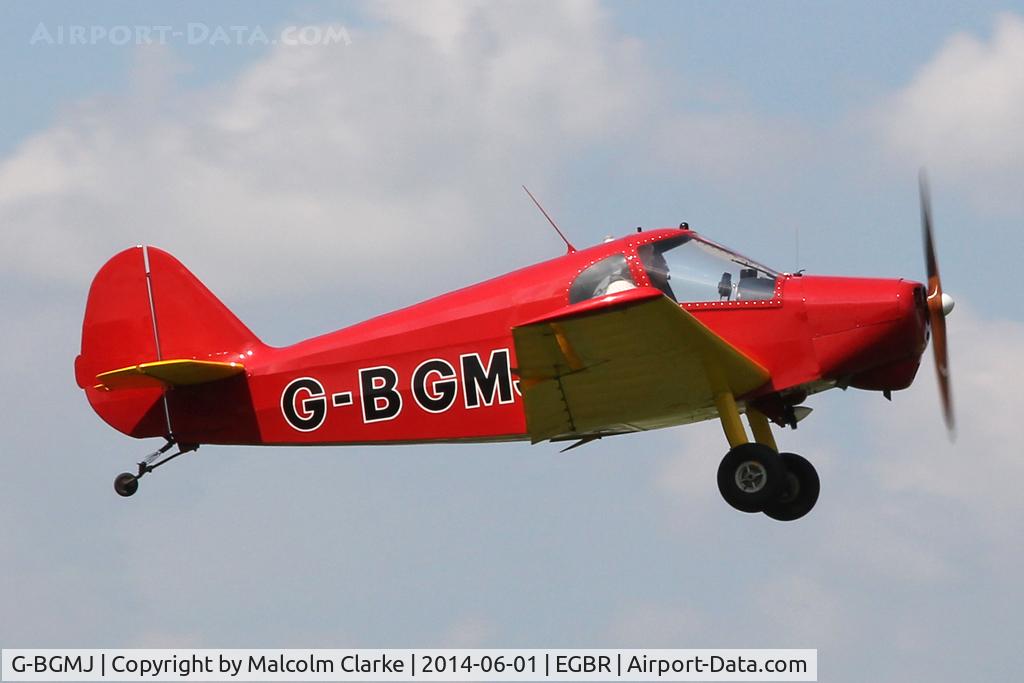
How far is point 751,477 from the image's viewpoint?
12508mm

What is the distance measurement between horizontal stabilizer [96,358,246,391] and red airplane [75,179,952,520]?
2 centimetres

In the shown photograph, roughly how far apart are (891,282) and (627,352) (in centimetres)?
233

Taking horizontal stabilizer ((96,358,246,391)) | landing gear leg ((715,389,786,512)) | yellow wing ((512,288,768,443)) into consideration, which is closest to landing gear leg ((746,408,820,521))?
yellow wing ((512,288,768,443))

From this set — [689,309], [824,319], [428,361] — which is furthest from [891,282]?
[428,361]

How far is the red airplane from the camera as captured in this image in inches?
484

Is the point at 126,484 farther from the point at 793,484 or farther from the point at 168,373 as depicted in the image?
the point at 793,484

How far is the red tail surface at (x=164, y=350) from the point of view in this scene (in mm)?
14242

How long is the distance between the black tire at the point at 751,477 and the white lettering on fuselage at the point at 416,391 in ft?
6.18

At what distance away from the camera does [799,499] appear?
13.2 meters

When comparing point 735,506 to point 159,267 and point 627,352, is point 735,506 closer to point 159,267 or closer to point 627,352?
point 627,352

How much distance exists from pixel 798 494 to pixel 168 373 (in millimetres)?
5574

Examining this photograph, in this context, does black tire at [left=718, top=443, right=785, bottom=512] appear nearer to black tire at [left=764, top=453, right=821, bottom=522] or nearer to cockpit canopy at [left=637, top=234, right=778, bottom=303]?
black tire at [left=764, top=453, right=821, bottom=522]

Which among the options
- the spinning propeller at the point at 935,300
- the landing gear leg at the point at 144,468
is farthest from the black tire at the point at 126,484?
the spinning propeller at the point at 935,300

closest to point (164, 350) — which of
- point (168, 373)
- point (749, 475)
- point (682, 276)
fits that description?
point (168, 373)
